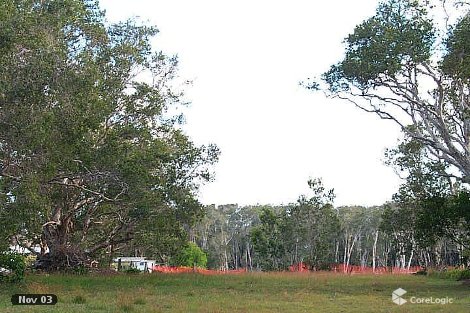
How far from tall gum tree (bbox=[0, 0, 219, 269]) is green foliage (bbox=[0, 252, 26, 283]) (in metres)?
1.17

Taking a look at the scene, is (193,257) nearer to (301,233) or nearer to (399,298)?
(301,233)

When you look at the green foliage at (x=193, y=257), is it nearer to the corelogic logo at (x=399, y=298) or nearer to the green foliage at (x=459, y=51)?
the corelogic logo at (x=399, y=298)

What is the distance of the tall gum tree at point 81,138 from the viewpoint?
14930 millimetres

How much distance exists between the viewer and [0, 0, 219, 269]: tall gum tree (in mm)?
14930

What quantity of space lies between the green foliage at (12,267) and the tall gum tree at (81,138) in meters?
1.17

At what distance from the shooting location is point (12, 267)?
63.3ft

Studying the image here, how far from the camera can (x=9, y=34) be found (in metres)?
14.6

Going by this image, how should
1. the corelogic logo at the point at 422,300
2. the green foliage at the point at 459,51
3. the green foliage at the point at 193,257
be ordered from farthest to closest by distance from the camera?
the green foliage at the point at 193,257, the green foliage at the point at 459,51, the corelogic logo at the point at 422,300

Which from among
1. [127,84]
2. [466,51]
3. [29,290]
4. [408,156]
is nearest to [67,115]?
[29,290]

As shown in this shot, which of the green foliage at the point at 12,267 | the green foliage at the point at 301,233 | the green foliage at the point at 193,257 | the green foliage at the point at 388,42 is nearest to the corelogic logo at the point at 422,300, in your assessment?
the green foliage at the point at 388,42

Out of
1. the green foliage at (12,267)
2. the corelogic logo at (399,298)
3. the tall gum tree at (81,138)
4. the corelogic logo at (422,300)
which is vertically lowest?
the corelogic logo at (399,298)

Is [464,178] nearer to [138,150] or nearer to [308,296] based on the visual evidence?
[308,296]

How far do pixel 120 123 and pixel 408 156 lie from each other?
64.7 ft
